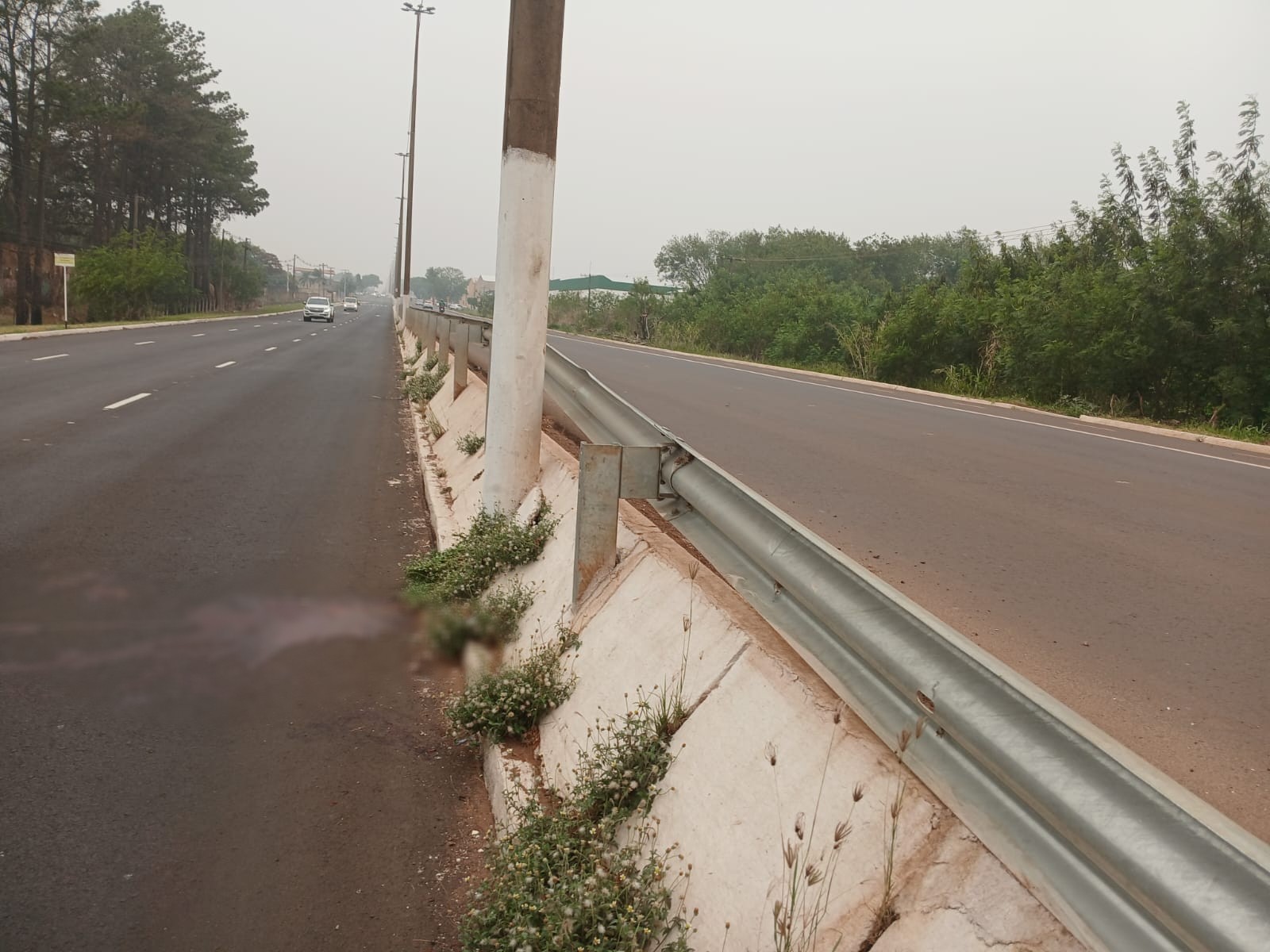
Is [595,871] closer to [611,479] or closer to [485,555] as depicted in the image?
[611,479]

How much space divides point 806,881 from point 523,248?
4547 mm

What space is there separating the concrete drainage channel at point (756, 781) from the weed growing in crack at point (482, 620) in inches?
26.0

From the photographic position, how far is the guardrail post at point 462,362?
1252 centimetres

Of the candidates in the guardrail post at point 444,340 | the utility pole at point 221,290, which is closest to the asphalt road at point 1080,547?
the guardrail post at point 444,340

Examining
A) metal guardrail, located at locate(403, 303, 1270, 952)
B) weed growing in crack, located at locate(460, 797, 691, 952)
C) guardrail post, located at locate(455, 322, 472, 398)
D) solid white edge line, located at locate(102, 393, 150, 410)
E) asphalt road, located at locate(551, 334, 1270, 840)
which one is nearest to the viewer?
metal guardrail, located at locate(403, 303, 1270, 952)

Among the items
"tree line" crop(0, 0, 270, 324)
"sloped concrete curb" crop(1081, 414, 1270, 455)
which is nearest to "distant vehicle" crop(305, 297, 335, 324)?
"tree line" crop(0, 0, 270, 324)

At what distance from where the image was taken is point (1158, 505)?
28.7 feet

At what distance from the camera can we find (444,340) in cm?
1662

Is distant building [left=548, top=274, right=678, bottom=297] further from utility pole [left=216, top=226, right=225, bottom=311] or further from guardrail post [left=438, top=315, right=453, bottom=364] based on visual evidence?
guardrail post [left=438, top=315, right=453, bottom=364]

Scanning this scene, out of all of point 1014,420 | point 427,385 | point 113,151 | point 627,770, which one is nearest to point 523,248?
point 627,770

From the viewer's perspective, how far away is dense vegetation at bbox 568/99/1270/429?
18.3 meters

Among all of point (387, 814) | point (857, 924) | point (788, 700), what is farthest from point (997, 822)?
point (387, 814)

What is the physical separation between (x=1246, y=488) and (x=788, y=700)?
9003mm

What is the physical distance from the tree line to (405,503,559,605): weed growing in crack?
1814 inches
